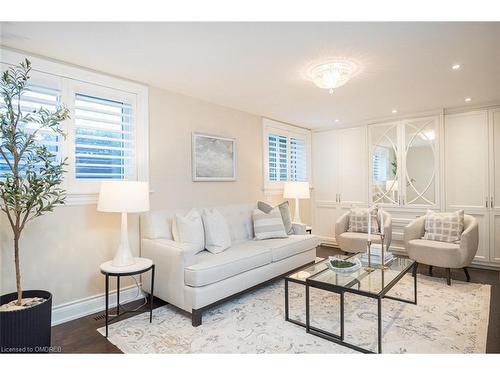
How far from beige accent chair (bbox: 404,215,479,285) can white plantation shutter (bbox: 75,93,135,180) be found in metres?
3.57

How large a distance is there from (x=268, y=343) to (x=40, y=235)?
2.12m

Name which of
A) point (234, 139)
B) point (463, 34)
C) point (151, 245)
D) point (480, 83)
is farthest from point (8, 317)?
point (480, 83)

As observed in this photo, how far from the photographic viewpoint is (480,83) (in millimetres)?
3148

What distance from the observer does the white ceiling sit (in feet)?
6.56

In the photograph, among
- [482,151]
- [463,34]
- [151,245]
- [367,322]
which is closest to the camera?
[463,34]

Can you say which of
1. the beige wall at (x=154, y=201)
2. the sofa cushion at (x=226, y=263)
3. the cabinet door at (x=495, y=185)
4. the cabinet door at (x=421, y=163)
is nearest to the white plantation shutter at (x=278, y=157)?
the beige wall at (x=154, y=201)

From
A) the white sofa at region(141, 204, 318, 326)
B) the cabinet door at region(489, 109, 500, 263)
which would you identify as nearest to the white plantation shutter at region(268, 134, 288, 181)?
the white sofa at region(141, 204, 318, 326)

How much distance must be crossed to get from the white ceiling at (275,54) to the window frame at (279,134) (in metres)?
1.09

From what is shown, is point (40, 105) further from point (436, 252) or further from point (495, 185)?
point (495, 185)

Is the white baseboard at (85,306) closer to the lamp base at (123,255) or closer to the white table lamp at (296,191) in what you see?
the lamp base at (123,255)

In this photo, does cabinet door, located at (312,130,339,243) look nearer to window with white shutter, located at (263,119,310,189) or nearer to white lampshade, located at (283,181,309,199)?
window with white shutter, located at (263,119,310,189)

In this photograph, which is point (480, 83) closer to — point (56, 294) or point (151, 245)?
point (151, 245)

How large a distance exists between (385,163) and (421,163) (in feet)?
1.75

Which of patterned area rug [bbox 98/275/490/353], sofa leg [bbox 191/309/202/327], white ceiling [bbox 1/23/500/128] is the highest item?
white ceiling [bbox 1/23/500/128]
